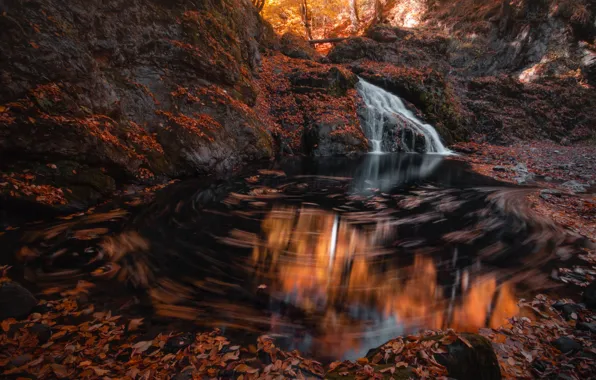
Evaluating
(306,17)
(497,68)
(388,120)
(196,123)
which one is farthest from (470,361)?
(306,17)

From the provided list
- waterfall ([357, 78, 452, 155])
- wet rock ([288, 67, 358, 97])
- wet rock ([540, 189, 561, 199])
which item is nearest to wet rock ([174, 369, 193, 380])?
wet rock ([540, 189, 561, 199])

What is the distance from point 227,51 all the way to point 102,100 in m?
7.81

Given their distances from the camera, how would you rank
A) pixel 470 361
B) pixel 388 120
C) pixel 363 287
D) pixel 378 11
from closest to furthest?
pixel 470 361, pixel 363 287, pixel 388 120, pixel 378 11

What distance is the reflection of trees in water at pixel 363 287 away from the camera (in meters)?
3.54

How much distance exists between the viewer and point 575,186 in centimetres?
1023

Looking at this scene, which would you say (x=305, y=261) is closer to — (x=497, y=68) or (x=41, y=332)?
(x=41, y=332)

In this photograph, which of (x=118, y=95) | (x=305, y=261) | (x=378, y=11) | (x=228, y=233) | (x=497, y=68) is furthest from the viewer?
(x=378, y=11)

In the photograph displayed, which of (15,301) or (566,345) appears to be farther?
(15,301)

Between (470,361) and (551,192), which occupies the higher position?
(551,192)

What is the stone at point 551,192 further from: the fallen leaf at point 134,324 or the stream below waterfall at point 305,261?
the fallen leaf at point 134,324

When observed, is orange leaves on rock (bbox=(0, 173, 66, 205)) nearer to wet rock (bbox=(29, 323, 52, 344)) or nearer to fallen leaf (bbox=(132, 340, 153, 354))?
wet rock (bbox=(29, 323, 52, 344))

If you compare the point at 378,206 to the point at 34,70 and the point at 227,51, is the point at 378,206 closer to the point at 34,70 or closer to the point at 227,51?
the point at 34,70

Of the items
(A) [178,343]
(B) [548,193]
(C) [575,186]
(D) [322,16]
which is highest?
(D) [322,16]

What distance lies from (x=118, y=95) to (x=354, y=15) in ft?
120
